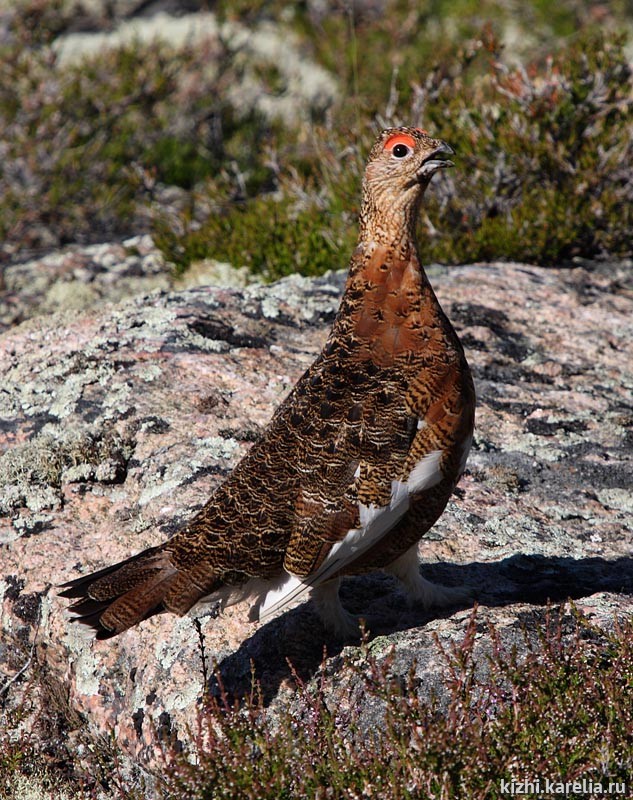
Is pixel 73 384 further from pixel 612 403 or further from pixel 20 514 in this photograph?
pixel 612 403

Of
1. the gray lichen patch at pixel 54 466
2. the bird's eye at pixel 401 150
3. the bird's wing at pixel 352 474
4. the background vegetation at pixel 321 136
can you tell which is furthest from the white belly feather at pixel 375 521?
the background vegetation at pixel 321 136

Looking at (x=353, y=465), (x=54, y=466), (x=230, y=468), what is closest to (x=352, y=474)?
(x=353, y=465)

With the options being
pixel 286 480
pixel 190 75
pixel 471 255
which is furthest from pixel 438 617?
pixel 190 75

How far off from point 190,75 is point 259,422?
7203 mm

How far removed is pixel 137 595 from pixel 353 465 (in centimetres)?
82

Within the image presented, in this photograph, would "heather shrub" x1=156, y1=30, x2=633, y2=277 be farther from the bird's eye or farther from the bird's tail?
the bird's tail

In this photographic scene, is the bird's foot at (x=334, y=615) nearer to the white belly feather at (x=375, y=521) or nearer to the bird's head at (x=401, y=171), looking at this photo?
the white belly feather at (x=375, y=521)

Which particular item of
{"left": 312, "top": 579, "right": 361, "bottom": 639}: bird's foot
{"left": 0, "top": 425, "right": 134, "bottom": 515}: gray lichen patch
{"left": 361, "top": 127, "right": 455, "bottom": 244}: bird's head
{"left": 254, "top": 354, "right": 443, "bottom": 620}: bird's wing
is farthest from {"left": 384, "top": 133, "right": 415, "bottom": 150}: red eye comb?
{"left": 0, "top": 425, "right": 134, "bottom": 515}: gray lichen patch

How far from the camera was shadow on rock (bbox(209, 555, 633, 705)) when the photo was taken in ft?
11.0

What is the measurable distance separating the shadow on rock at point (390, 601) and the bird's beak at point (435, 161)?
5.00 feet

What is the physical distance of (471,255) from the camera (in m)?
6.49

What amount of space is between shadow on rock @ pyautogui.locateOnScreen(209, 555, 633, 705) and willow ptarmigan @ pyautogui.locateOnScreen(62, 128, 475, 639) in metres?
0.17

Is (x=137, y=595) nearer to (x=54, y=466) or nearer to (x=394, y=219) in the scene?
(x=54, y=466)

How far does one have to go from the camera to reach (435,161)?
332cm
